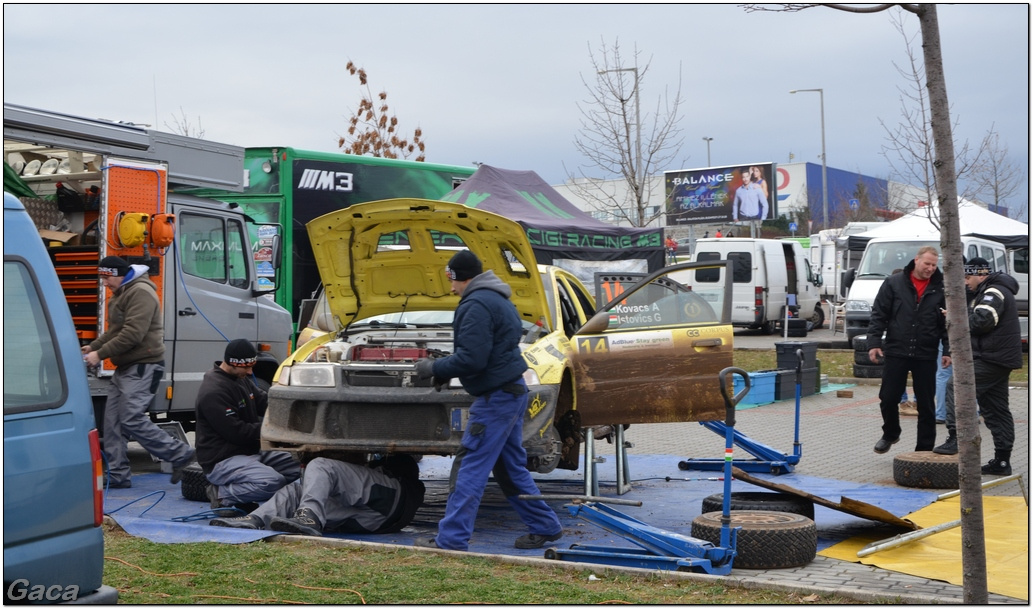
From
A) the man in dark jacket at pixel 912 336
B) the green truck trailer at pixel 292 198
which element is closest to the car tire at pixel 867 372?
the man in dark jacket at pixel 912 336

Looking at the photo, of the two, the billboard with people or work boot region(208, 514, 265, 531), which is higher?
the billboard with people

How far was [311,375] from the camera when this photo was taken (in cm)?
762

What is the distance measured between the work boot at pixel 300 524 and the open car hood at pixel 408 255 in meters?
2.01

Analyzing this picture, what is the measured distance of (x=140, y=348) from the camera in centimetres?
920

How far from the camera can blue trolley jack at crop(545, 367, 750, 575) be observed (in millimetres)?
6035

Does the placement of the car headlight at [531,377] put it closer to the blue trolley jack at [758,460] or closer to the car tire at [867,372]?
the blue trolley jack at [758,460]

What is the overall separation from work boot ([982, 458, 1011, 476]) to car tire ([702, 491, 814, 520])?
9.12ft

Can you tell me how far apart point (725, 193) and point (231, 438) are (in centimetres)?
5507

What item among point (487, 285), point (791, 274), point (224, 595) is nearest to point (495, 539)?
point (487, 285)

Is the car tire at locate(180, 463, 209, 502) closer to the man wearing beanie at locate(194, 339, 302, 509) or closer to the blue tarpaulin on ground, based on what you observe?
the blue tarpaulin on ground

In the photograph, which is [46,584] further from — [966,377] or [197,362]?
[197,362]

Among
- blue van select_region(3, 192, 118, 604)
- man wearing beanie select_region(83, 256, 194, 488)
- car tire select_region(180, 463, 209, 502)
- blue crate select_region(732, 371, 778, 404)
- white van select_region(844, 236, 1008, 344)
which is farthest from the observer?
white van select_region(844, 236, 1008, 344)

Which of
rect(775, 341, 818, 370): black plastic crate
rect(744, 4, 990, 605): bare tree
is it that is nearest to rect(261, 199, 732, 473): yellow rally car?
rect(744, 4, 990, 605): bare tree

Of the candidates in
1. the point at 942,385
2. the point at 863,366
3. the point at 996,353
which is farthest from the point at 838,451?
Result: the point at 863,366
